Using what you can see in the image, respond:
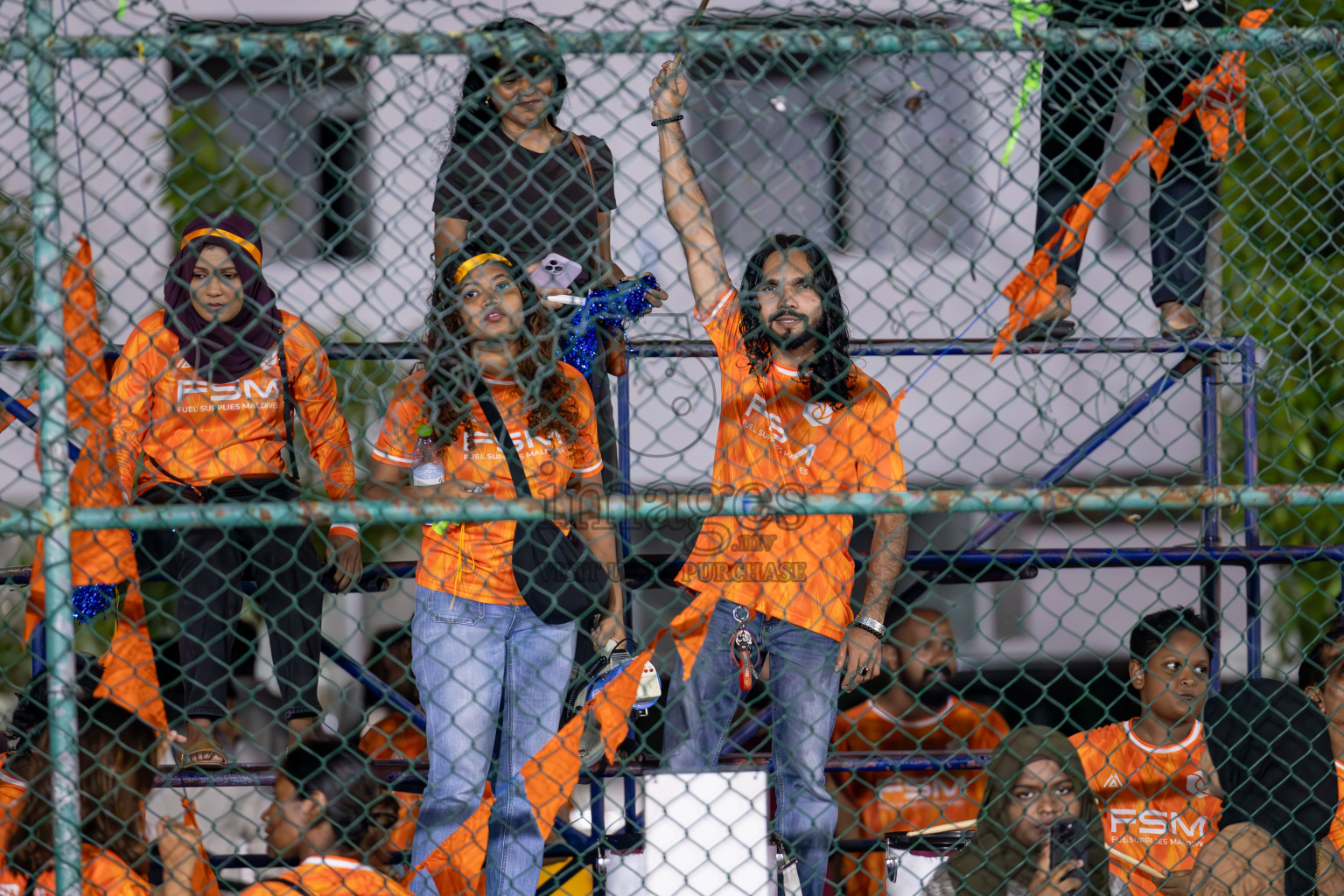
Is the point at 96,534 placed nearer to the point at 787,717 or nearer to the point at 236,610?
the point at 236,610

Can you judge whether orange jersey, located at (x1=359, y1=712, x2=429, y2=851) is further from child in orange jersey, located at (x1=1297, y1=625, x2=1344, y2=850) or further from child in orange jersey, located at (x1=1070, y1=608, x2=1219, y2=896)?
child in orange jersey, located at (x1=1297, y1=625, x2=1344, y2=850)

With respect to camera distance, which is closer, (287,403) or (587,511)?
(587,511)

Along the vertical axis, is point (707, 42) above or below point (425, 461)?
above

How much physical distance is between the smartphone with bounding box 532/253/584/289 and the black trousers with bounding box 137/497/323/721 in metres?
0.84

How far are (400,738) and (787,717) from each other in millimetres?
1583

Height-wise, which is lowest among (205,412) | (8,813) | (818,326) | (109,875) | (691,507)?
(109,875)

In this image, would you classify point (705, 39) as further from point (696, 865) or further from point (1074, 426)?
point (1074, 426)

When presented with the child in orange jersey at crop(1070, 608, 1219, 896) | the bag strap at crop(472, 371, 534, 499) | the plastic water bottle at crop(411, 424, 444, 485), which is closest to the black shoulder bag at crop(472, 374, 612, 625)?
the bag strap at crop(472, 371, 534, 499)

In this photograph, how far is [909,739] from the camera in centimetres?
433

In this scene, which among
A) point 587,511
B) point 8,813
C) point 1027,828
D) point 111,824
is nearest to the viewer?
point 587,511

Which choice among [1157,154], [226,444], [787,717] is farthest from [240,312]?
[1157,154]

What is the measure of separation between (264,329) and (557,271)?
76 centimetres

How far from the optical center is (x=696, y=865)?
2721 millimetres

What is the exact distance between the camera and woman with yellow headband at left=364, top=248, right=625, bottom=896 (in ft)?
9.52
